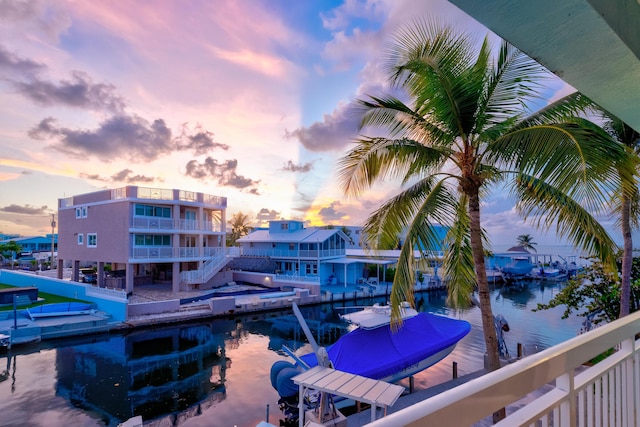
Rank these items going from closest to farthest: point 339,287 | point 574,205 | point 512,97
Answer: point 574,205 → point 512,97 → point 339,287

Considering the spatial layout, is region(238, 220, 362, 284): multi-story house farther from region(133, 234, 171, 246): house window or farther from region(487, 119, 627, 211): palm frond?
region(487, 119, 627, 211): palm frond

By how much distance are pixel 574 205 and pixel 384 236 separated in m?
3.00

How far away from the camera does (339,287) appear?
30844 millimetres

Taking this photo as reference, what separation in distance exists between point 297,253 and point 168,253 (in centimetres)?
1210

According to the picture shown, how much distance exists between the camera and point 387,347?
10805 millimetres

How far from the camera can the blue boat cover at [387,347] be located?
10.0 m

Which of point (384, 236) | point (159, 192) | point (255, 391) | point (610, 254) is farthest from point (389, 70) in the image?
point (159, 192)

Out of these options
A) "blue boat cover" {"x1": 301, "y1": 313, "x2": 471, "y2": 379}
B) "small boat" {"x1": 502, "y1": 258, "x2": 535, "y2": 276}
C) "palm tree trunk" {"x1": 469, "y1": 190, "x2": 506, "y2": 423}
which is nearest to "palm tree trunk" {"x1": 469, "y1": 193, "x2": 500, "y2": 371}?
"palm tree trunk" {"x1": 469, "y1": 190, "x2": 506, "y2": 423}

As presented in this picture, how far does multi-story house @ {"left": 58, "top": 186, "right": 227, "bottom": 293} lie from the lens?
2416 cm

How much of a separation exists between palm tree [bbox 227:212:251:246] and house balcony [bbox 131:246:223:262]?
24278 mm

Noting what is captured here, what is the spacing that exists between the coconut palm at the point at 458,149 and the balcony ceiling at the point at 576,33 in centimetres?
260

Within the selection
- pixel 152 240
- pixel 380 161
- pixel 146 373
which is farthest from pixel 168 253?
pixel 380 161

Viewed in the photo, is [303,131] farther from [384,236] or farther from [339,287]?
[339,287]

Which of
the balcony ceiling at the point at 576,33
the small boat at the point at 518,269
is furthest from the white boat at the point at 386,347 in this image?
the small boat at the point at 518,269
